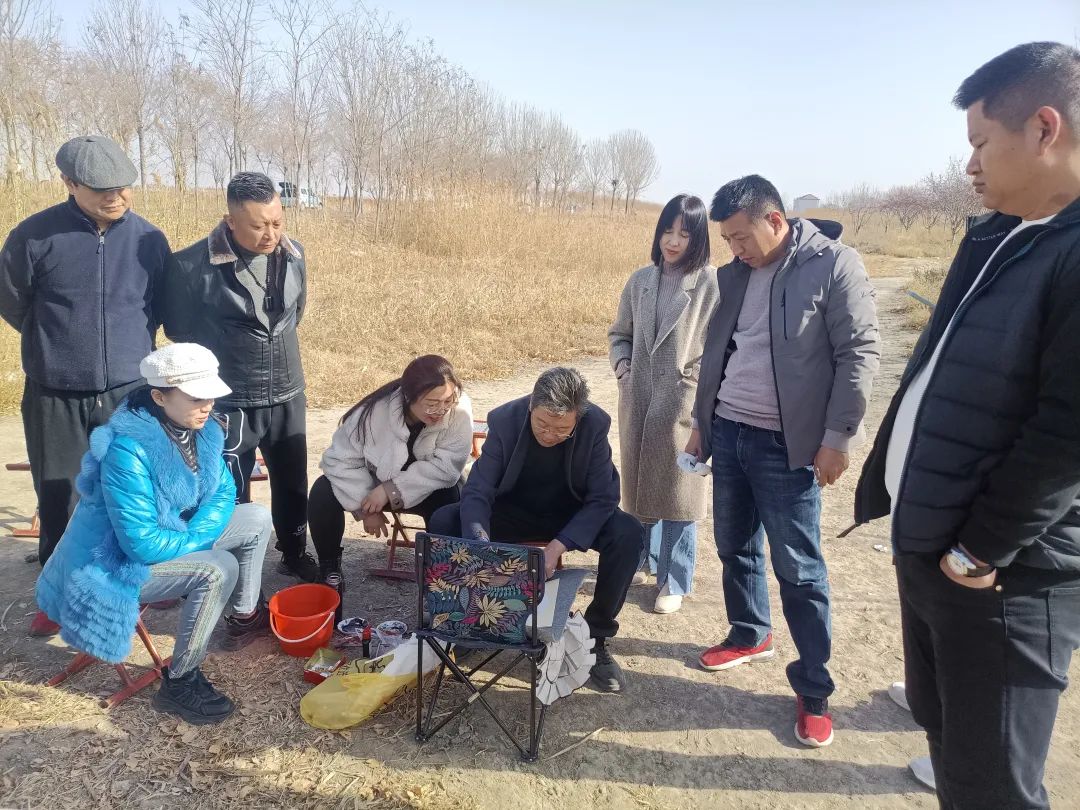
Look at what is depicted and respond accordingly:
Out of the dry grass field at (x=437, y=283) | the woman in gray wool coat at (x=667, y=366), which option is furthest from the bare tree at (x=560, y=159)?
the woman in gray wool coat at (x=667, y=366)

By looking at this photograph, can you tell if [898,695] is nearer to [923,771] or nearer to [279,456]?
[923,771]

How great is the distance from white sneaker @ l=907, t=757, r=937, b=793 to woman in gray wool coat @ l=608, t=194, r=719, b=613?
1.21 m

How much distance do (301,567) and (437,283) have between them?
25.9ft

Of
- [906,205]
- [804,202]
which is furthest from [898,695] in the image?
[804,202]

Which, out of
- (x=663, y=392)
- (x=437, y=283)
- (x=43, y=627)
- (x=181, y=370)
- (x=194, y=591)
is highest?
(x=181, y=370)

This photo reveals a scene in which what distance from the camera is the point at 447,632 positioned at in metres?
2.46

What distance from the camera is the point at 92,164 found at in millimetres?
2811

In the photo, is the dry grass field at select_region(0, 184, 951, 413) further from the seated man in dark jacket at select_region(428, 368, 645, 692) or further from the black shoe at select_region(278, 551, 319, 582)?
the seated man in dark jacket at select_region(428, 368, 645, 692)

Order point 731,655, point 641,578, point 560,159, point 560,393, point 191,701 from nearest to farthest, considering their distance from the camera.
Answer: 1. point 191,701
2. point 560,393
3. point 731,655
4. point 641,578
5. point 560,159

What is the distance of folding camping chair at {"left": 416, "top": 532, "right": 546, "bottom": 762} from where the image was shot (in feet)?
7.86

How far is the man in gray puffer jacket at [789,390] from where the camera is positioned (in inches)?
91.9

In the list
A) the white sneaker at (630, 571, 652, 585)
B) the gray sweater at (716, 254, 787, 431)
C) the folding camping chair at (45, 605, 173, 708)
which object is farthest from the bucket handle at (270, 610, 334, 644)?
the gray sweater at (716, 254, 787, 431)

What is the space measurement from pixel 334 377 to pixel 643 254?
11.2 metres

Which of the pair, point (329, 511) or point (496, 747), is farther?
point (329, 511)
